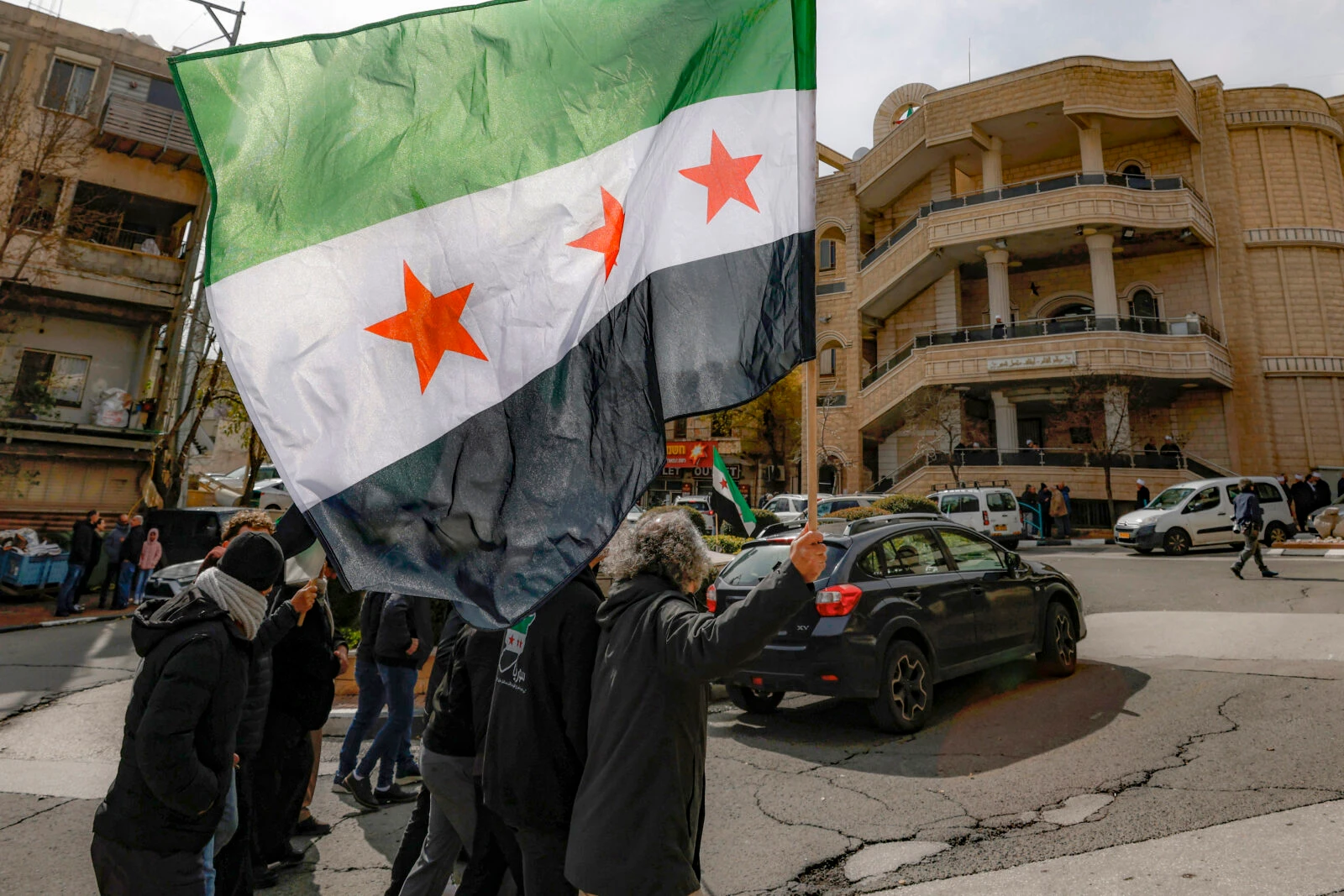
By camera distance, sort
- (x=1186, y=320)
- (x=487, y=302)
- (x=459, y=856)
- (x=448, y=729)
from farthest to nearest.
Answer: (x=1186, y=320)
(x=459, y=856)
(x=448, y=729)
(x=487, y=302)

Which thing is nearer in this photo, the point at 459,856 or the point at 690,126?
the point at 690,126

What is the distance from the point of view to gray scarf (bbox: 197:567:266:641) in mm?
2680

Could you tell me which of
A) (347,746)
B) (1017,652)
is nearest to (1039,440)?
(1017,652)

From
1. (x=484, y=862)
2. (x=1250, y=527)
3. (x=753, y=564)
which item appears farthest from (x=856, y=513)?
(x=484, y=862)

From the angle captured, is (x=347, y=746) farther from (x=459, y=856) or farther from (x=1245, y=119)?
(x=1245, y=119)

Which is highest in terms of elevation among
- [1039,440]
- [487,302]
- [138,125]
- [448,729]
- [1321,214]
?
[1321,214]

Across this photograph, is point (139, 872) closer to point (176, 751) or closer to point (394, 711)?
point (176, 751)

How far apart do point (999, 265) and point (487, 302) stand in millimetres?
31916

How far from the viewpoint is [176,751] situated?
242 centimetres

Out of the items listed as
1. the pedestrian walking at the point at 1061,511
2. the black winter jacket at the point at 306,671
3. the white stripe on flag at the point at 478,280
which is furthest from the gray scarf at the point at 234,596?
the pedestrian walking at the point at 1061,511

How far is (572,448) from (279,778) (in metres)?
2.77

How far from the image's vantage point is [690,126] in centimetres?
278

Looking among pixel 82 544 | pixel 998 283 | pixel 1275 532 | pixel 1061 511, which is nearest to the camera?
pixel 82 544

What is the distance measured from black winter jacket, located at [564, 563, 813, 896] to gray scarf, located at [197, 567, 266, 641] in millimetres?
1311
